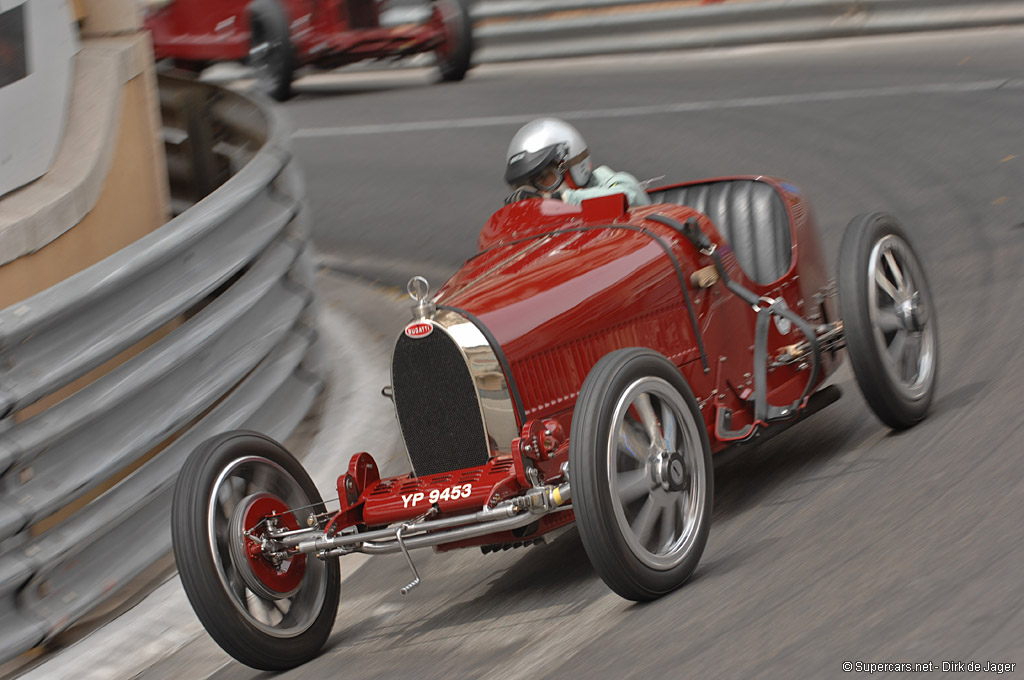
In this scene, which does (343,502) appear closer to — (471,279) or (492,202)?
(471,279)

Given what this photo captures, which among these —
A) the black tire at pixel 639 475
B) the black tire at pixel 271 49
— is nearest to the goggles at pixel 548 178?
the black tire at pixel 639 475

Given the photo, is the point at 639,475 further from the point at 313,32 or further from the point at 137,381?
the point at 313,32

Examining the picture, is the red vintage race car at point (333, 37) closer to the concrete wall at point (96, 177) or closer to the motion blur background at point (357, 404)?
the motion blur background at point (357, 404)

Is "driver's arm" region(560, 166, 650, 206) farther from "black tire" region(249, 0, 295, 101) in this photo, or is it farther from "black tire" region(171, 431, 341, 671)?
"black tire" region(249, 0, 295, 101)

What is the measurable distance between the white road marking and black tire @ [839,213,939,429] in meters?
6.76

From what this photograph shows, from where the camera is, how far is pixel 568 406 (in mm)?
5078

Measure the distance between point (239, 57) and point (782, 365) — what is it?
13573 mm

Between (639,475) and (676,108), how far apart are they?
30.9 feet

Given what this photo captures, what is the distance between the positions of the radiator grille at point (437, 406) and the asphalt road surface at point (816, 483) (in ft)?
1.84

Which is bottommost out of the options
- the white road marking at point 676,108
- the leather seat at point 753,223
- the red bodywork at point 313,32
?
the white road marking at point 676,108

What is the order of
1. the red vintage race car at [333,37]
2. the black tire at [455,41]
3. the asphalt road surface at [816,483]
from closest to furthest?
the asphalt road surface at [816,483] → the black tire at [455,41] → the red vintage race car at [333,37]

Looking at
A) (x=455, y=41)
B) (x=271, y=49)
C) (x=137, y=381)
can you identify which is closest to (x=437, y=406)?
(x=137, y=381)

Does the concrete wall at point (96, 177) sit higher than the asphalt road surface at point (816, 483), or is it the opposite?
the concrete wall at point (96, 177)

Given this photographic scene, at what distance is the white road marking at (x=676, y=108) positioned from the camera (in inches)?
491
